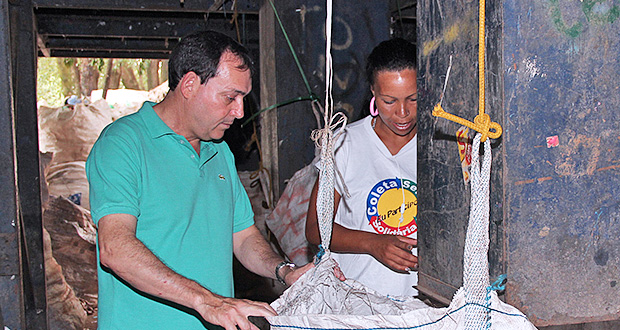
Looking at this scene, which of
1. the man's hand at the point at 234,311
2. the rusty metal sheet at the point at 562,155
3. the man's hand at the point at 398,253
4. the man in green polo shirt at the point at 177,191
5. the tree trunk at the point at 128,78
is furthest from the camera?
the tree trunk at the point at 128,78

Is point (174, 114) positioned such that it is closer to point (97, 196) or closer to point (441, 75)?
point (97, 196)

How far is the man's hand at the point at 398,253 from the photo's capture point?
190cm

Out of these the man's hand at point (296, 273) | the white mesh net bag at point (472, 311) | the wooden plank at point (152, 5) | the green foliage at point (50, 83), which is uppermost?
the green foliage at point (50, 83)

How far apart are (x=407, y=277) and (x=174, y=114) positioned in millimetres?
1062

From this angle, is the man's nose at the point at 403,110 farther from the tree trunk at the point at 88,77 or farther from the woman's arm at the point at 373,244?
the tree trunk at the point at 88,77

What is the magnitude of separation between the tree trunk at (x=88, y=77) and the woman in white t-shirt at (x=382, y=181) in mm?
18317

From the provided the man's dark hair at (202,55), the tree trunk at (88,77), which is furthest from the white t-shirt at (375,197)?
the tree trunk at (88,77)

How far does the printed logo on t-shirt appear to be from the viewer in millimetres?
2133

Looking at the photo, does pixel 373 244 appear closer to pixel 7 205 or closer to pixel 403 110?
pixel 403 110

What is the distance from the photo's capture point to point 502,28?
45.2 inches

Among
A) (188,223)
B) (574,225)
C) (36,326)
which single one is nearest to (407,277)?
(188,223)

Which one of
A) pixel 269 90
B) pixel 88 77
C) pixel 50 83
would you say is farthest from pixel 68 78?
pixel 269 90

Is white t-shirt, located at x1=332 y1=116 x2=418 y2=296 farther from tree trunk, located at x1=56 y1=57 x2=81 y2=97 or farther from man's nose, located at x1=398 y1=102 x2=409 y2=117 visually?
tree trunk, located at x1=56 y1=57 x2=81 y2=97

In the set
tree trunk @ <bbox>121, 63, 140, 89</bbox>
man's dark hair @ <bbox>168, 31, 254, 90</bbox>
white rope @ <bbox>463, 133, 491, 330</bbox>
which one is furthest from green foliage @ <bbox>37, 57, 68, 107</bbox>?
white rope @ <bbox>463, 133, 491, 330</bbox>
